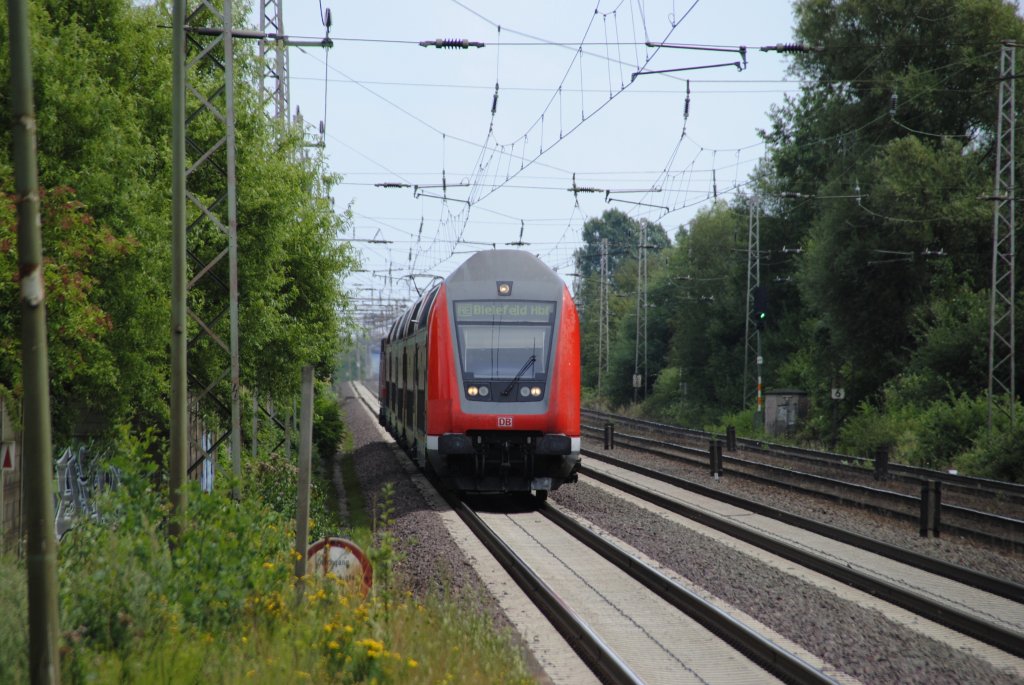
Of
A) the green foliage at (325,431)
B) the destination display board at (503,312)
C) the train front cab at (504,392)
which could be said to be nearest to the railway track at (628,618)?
the train front cab at (504,392)

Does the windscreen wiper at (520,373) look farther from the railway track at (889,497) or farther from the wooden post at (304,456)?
the wooden post at (304,456)

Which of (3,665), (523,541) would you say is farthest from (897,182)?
(3,665)

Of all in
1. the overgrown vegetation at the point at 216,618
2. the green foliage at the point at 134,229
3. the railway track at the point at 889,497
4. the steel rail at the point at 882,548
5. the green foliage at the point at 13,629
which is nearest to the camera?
the green foliage at the point at 13,629

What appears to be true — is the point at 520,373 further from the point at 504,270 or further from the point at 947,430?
the point at 947,430

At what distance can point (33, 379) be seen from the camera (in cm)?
542

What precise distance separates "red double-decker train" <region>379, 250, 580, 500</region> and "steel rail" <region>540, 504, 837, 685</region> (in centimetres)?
264

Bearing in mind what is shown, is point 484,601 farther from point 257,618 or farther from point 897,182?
point 897,182

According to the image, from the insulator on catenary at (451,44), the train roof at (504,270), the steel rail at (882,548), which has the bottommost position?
the steel rail at (882,548)

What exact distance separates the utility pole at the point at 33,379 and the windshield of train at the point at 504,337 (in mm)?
12288

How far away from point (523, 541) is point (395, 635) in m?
7.32

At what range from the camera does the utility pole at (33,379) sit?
5.38 m

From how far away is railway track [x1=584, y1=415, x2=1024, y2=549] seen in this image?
16594mm

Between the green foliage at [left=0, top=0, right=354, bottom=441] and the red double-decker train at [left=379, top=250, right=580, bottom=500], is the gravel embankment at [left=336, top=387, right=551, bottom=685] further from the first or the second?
the green foliage at [left=0, top=0, right=354, bottom=441]

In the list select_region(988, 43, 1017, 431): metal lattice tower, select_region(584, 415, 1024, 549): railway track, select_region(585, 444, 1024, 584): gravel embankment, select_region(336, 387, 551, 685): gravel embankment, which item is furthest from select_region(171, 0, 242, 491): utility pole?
select_region(988, 43, 1017, 431): metal lattice tower
